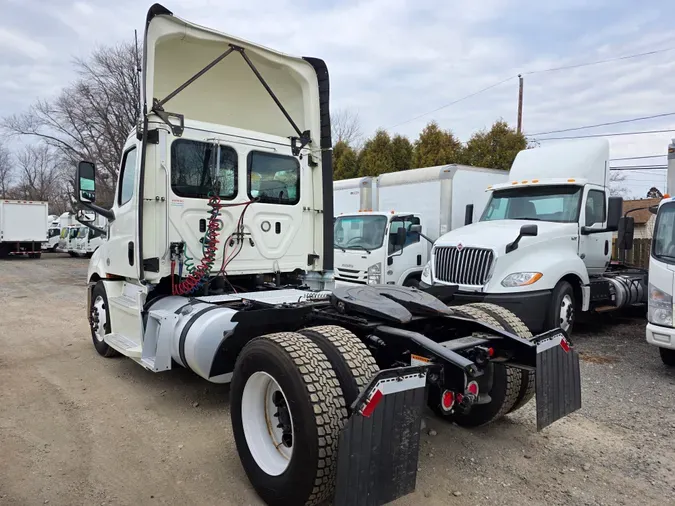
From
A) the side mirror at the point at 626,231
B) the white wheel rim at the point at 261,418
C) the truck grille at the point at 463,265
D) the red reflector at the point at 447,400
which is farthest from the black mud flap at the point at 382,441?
the side mirror at the point at 626,231

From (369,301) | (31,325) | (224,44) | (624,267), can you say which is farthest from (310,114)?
(624,267)

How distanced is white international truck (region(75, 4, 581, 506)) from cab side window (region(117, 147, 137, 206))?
4 cm

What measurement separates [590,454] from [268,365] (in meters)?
2.68

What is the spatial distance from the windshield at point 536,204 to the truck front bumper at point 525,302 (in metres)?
1.66

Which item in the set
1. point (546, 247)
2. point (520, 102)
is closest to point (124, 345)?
point (546, 247)

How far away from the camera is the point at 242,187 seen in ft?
18.3

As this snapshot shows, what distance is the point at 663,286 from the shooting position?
5.73 m

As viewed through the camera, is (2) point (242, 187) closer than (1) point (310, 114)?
Yes

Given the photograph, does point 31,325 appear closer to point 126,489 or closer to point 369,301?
point 126,489

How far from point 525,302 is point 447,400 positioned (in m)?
4.33

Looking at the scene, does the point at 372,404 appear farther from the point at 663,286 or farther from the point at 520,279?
the point at 520,279

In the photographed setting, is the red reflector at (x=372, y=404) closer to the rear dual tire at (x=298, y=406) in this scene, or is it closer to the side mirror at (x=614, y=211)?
the rear dual tire at (x=298, y=406)

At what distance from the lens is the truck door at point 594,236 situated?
26.6 feet

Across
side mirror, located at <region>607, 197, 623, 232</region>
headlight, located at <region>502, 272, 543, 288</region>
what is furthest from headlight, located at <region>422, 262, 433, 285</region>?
side mirror, located at <region>607, 197, 623, 232</region>
